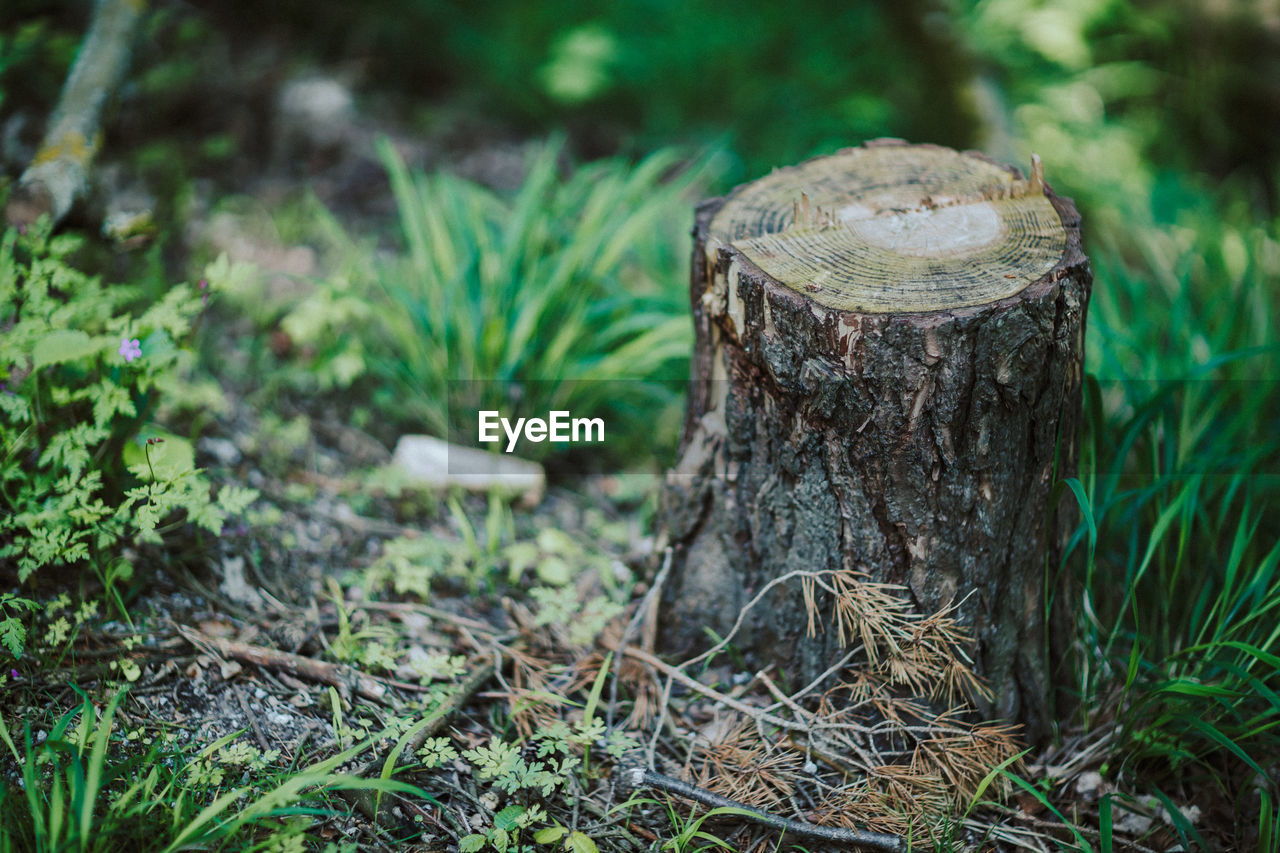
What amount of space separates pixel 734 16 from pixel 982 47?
109cm

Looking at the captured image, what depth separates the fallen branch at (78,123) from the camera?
191 centimetres

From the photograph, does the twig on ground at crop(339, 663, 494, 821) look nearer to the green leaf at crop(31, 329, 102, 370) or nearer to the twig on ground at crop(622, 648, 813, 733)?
the twig on ground at crop(622, 648, 813, 733)

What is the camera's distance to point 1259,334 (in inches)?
93.6

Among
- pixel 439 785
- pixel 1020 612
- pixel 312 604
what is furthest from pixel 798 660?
pixel 312 604

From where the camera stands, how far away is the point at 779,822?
141 cm

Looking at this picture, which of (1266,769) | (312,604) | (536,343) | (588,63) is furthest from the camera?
(588,63)

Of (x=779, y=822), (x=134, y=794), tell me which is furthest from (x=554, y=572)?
(x=134, y=794)

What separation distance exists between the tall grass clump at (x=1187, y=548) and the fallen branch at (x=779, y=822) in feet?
1.64

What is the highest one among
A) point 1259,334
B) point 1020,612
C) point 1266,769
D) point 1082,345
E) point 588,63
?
point 588,63

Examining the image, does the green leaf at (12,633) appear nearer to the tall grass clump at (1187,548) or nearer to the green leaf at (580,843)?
the green leaf at (580,843)

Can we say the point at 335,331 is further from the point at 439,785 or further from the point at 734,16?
the point at 734,16

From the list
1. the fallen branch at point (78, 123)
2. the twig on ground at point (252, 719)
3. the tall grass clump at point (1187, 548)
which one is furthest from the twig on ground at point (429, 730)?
the fallen branch at point (78, 123)

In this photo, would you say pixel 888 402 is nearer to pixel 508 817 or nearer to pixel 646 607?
pixel 646 607

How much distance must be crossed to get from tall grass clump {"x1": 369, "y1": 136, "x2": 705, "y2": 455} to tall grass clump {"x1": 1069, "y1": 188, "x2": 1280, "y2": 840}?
3.77 ft
